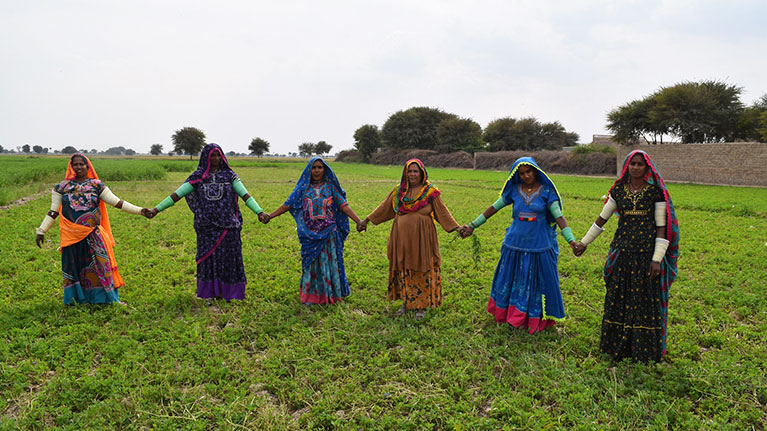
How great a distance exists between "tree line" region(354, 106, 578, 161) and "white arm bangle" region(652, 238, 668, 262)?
173 ft

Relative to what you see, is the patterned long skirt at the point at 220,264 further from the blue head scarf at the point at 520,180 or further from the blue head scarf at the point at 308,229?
the blue head scarf at the point at 520,180

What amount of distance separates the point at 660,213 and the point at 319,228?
3666mm

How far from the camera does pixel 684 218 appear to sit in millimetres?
11750

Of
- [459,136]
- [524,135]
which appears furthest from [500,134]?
[459,136]

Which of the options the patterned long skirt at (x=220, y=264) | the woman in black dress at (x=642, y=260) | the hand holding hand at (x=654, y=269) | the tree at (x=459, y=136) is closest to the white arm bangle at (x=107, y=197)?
the patterned long skirt at (x=220, y=264)

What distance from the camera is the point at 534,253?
470 centimetres

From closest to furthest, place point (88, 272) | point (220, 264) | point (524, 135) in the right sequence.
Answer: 1. point (88, 272)
2. point (220, 264)
3. point (524, 135)

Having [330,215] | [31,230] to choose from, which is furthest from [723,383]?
[31,230]

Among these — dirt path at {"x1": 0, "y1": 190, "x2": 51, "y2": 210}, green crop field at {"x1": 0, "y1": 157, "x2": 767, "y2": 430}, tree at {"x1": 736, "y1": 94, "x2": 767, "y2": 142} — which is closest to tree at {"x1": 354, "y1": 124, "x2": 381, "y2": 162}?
tree at {"x1": 736, "y1": 94, "x2": 767, "y2": 142}

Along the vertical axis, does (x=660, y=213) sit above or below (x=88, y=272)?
above

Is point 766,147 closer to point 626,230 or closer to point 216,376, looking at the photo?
point 626,230

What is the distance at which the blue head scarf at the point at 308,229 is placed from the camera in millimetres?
5487

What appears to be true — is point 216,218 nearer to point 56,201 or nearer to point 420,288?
point 56,201

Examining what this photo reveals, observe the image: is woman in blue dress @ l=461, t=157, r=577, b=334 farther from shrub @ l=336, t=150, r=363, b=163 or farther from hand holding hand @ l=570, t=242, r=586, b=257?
shrub @ l=336, t=150, r=363, b=163
